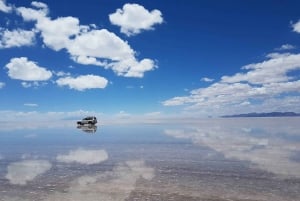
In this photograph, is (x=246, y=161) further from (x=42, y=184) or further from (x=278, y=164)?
(x=42, y=184)

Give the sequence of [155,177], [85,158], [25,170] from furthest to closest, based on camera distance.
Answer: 1. [85,158]
2. [25,170]
3. [155,177]

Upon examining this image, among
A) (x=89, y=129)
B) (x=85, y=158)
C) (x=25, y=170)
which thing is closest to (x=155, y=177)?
(x=25, y=170)

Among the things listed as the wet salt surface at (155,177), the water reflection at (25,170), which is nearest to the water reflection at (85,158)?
the wet salt surface at (155,177)

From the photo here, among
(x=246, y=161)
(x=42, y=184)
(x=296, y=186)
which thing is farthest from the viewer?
(x=246, y=161)

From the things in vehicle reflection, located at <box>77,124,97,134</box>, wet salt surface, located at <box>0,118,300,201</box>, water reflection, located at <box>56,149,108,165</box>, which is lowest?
wet salt surface, located at <box>0,118,300,201</box>

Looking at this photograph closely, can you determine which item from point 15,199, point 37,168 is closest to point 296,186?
A: point 15,199

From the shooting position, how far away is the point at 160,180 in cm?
2322

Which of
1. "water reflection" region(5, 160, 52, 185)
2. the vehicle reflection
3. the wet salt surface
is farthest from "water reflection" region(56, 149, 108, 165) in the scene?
the vehicle reflection

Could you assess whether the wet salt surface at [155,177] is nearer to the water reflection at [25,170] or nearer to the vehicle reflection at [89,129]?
the water reflection at [25,170]

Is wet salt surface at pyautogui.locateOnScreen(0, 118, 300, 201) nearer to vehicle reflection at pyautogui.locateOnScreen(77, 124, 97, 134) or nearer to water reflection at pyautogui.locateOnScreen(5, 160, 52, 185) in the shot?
water reflection at pyautogui.locateOnScreen(5, 160, 52, 185)

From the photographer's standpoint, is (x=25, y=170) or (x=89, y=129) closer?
(x=25, y=170)

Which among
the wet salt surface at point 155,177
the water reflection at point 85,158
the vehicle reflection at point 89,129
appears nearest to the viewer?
the wet salt surface at point 155,177

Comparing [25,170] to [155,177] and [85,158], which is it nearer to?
[85,158]

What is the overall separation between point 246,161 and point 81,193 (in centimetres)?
1786
